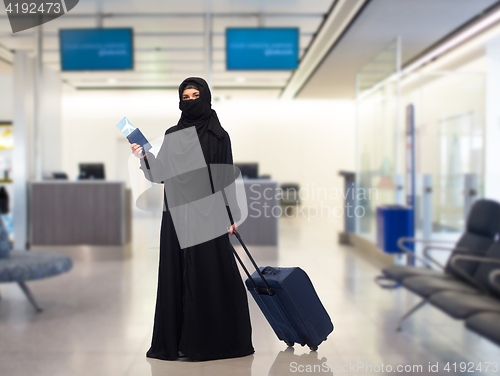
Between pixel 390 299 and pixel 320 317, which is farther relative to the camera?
pixel 390 299

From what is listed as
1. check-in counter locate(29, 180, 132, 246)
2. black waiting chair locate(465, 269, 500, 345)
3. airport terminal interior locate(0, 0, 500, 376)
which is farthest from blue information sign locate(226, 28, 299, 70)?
black waiting chair locate(465, 269, 500, 345)

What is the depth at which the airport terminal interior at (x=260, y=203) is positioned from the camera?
A: 1709mm

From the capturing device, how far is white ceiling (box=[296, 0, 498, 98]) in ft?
16.0

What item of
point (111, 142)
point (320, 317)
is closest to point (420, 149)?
point (320, 317)

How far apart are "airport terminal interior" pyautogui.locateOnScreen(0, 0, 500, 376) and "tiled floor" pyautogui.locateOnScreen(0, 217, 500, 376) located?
0.02 metres

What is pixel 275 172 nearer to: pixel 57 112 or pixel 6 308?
pixel 57 112

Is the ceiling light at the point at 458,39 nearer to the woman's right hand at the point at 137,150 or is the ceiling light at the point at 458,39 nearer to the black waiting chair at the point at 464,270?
the black waiting chair at the point at 464,270

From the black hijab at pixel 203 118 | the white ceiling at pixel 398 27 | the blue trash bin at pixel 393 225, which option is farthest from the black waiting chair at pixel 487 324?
the white ceiling at pixel 398 27

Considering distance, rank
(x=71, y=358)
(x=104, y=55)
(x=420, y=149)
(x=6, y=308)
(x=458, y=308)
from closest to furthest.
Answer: (x=458, y=308) < (x=71, y=358) < (x=6, y=308) < (x=104, y=55) < (x=420, y=149)

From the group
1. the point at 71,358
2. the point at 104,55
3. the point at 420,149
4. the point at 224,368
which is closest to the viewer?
the point at 224,368

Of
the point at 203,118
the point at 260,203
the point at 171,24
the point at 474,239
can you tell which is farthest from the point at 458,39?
the point at 203,118

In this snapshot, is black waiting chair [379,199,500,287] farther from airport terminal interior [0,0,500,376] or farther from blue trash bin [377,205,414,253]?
blue trash bin [377,205,414,253]

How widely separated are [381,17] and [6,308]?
16.8 feet

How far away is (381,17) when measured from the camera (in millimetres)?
5246
